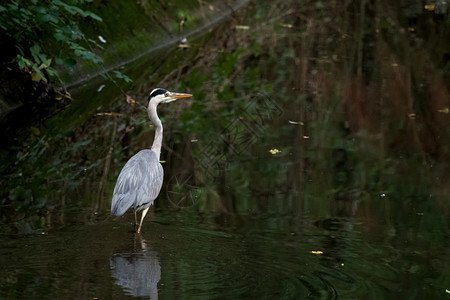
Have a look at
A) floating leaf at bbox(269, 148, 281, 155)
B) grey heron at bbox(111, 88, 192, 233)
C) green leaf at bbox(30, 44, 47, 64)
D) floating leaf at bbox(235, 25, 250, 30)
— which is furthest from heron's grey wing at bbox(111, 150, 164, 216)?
floating leaf at bbox(235, 25, 250, 30)

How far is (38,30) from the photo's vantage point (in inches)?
477

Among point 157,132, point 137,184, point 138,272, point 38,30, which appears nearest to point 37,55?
point 38,30

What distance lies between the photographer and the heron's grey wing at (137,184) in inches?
282

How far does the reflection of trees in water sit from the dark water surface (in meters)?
0.02

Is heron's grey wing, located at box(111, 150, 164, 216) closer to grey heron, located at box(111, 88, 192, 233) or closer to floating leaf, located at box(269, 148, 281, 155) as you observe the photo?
grey heron, located at box(111, 88, 192, 233)

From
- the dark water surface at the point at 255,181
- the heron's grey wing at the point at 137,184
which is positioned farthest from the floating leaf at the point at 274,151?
the heron's grey wing at the point at 137,184

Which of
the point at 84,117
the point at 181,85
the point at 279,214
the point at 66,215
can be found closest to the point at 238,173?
the point at 279,214

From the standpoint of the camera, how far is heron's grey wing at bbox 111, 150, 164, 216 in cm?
717

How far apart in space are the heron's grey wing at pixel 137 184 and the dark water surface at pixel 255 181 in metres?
0.27

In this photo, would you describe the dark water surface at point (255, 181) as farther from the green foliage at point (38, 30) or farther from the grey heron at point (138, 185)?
the green foliage at point (38, 30)

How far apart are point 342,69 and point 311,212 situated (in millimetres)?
6639

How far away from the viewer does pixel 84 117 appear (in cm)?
1138

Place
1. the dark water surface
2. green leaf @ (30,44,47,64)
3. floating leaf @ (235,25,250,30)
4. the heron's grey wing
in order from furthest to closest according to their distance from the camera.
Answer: floating leaf @ (235,25,250,30)
green leaf @ (30,44,47,64)
the heron's grey wing
the dark water surface

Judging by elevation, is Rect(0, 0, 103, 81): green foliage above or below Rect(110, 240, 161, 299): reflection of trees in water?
above
